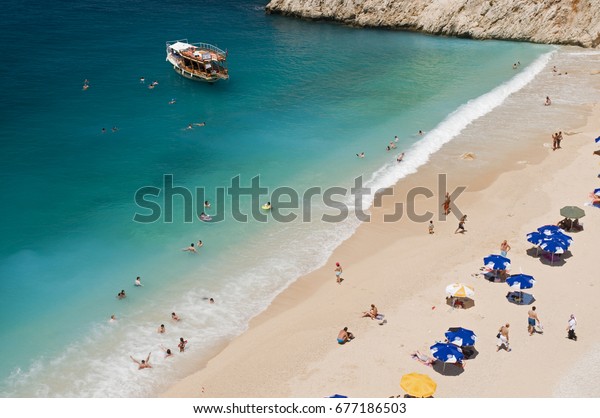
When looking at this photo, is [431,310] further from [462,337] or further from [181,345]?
[181,345]

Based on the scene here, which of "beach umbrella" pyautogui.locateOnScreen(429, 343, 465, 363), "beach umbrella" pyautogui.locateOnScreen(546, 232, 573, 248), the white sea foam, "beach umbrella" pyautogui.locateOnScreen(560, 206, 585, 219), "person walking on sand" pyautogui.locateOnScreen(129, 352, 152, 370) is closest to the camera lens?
"beach umbrella" pyautogui.locateOnScreen(429, 343, 465, 363)

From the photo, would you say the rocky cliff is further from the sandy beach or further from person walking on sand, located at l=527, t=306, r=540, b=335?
person walking on sand, located at l=527, t=306, r=540, b=335

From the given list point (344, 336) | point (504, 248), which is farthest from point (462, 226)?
point (344, 336)

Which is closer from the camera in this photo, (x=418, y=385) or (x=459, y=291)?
(x=418, y=385)

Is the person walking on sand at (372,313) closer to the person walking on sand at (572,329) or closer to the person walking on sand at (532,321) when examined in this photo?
the person walking on sand at (532,321)

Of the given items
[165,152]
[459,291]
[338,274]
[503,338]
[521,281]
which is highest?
[165,152]

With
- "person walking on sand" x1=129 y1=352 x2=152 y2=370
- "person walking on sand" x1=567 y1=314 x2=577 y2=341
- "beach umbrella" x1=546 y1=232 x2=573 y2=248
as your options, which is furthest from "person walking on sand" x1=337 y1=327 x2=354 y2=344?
"beach umbrella" x1=546 y1=232 x2=573 y2=248
